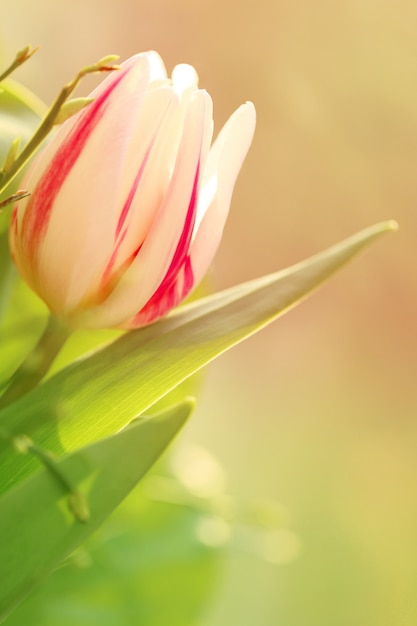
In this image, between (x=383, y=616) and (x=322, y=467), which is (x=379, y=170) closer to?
(x=322, y=467)

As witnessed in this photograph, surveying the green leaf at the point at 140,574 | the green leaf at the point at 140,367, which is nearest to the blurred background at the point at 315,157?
the green leaf at the point at 140,574

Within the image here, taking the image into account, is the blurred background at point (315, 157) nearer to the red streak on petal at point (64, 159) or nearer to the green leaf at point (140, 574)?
the green leaf at point (140, 574)

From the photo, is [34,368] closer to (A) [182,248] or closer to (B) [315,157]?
(A) [182,248]

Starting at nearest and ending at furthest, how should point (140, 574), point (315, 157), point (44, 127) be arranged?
point (44, 127)
point (140, 574)
point (315, 157)

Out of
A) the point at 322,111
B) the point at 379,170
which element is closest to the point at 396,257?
the point at 379,170

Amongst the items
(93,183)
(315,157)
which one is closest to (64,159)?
(93,183)

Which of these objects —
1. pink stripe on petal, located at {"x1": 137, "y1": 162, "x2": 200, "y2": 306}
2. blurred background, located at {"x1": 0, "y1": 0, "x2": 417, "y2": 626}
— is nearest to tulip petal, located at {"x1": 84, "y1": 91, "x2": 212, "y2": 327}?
pink stripe on petal, located at {"x1": 137, "y1": 162, "x2": 200, "y2": 306}
